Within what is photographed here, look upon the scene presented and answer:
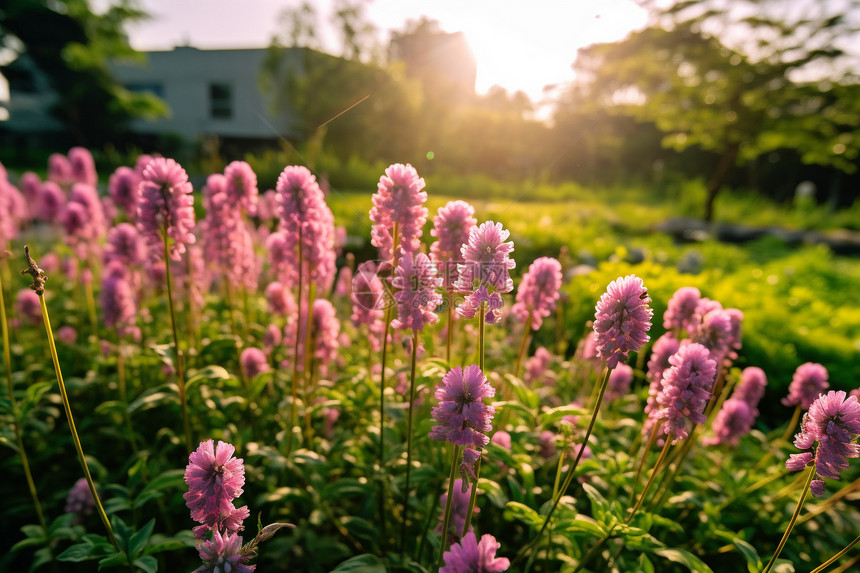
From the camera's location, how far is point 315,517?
2277mm

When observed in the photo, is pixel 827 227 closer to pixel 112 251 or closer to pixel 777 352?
pixel 777 352

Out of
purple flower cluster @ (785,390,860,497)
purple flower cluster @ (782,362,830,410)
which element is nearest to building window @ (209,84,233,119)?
purple flower cluster @ (782,362,830,410)

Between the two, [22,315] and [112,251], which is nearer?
[112,251]

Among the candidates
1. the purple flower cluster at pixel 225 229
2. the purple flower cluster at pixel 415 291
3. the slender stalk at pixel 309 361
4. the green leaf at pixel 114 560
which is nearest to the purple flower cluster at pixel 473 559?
the purple flower cluster at pixel 415 291

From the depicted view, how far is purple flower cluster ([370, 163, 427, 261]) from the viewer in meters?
1.81

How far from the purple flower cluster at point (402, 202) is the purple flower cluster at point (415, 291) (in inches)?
10.4

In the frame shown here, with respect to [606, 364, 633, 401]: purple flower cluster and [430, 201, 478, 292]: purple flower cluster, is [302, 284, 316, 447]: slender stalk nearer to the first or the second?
[430, 201, 478, 292]: purple flower cluster

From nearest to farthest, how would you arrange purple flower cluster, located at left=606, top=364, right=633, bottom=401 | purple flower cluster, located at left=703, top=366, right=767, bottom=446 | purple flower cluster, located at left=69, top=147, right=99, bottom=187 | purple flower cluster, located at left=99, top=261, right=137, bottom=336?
purple flower cluster, located at left=703, top=366, right=767, bottom=446 → purple flower cluster, located at left=99, top=261, right=137, bottom=336 → purple flower cluster, located at left=606, top=364, right=633, bottom=401 → purple flower cluster, located at left=69, top=147, right=99, bottom=187

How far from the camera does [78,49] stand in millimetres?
23844

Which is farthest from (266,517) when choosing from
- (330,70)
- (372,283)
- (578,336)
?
(330,70)

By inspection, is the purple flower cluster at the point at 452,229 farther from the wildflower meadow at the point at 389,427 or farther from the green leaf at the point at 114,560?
the green leaf at the point at 114,560

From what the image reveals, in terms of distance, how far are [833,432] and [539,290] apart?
122 cm

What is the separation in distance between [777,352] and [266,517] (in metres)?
4.88

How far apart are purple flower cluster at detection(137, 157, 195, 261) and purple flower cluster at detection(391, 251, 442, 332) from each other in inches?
49.5
